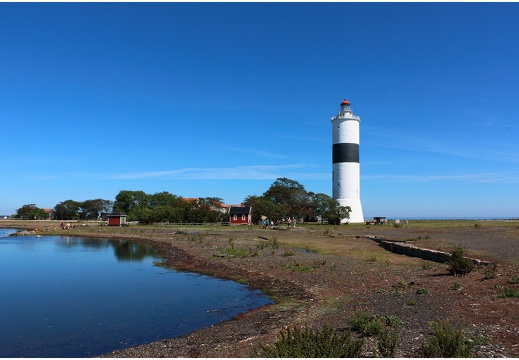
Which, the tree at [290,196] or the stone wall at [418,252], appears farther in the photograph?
the tree at [290,196]

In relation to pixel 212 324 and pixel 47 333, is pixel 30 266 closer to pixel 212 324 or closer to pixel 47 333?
pixel 47 333

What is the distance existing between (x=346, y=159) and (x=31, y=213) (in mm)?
110477

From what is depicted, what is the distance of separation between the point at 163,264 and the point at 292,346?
2158 centimetres

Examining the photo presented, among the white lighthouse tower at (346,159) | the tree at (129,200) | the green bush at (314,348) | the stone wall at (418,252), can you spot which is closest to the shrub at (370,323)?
the green bush at (314,348)

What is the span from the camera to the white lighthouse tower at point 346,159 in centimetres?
6125

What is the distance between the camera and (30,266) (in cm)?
2688

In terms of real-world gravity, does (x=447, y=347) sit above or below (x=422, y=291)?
above

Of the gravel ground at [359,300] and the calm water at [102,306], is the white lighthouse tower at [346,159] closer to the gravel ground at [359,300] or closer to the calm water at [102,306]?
the gravel ground at [359,300]

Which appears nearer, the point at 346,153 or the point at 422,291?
the point at 422,291

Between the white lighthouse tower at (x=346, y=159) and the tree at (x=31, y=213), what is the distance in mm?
105178

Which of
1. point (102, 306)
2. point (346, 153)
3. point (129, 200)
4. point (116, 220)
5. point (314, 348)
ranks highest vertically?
point (346, 153)

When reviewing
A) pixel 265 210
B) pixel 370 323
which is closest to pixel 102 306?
pixel 370 323

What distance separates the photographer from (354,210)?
6388 centimetres

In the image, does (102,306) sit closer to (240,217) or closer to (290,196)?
(240,217)
